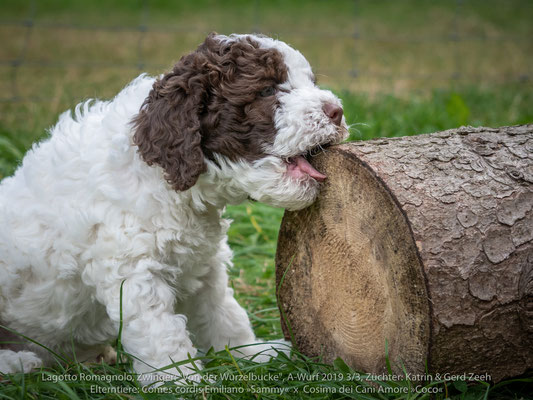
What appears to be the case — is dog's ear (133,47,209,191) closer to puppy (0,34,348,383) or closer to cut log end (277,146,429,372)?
puppy (0,34,348,383)

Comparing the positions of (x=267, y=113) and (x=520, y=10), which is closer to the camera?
(x=267, y=113)

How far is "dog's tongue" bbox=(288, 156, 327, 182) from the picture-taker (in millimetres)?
2771

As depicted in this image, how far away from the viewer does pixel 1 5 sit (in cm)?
1603

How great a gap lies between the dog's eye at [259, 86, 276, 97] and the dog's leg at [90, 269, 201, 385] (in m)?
0.98

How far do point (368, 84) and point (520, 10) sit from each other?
30.5ft

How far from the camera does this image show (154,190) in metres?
2.86

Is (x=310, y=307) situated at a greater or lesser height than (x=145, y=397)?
greater

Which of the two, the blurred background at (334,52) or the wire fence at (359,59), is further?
the wire fence at (359,59)

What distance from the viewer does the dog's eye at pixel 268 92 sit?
277 centimetres

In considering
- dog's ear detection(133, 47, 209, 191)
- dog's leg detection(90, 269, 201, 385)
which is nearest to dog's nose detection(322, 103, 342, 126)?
dog's ear detection(133, 47, 209, 191)

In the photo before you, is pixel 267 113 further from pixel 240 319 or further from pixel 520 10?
pixel 520 10

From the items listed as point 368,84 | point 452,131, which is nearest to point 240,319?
point 452,131

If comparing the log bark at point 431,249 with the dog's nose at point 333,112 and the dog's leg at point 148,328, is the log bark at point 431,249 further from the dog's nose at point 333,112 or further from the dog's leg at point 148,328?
the dog's leg at point 148,328

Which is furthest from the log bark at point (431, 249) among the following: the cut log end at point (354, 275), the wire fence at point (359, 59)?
the wire fence at point (359, 59)
